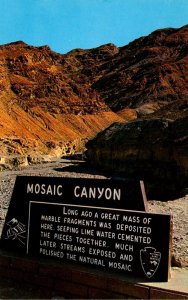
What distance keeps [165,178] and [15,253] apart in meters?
20.3

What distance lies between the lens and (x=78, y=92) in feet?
350

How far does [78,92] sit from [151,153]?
78376 millimetres

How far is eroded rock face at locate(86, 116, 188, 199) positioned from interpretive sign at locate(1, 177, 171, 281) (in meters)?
16.6

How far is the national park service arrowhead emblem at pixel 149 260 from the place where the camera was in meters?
6.25

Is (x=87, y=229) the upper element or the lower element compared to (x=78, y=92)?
lower

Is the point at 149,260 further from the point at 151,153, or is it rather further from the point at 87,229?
the point at 151,153

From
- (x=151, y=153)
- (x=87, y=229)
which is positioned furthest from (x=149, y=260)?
(x=151, y=153)

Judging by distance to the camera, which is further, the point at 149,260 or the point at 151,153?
the point at 151,153

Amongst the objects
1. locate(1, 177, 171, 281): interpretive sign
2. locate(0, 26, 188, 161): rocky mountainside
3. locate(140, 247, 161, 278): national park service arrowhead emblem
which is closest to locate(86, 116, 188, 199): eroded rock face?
locate(0, 26, 188, 161): rocky mountainside

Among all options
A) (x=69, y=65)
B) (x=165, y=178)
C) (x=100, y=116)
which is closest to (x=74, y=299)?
(x=165, y=178)

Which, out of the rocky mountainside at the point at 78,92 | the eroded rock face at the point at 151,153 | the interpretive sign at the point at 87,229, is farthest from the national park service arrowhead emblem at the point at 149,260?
the rocky mountainside at the point at 78,92

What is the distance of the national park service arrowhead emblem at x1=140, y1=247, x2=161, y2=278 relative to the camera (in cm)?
625

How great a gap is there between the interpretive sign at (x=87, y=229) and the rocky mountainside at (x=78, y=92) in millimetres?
26470

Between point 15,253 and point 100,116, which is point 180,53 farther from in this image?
point 15,253
